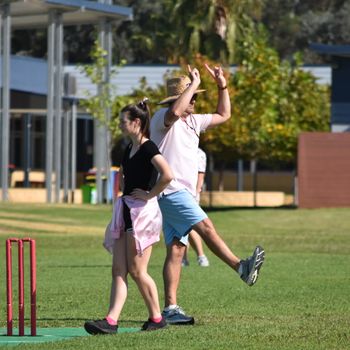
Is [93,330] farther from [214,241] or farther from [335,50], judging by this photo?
[335,50]

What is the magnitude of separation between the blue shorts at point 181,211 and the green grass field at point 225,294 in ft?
2.74

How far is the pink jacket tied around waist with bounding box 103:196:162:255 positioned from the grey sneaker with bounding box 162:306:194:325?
1.05m

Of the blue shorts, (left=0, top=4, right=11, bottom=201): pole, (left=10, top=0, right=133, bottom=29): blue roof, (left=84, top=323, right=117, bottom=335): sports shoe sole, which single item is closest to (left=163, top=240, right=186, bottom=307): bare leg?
the blue shorts

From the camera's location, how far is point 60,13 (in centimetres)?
4234

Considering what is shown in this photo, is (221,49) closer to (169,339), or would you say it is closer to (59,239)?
(59,239)

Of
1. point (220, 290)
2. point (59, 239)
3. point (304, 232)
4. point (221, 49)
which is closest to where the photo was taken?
point (220, 290)

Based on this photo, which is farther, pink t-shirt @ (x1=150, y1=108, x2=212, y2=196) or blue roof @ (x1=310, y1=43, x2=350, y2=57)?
blue roof @ (x1=310, y1=43, x2=350, y2=57)

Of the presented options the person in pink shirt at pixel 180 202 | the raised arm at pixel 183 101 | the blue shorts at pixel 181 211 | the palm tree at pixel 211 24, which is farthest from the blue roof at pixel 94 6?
the raised arm at pixel 183 101

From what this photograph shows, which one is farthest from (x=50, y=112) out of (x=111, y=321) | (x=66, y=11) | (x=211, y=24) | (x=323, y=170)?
(x=111, y=321)

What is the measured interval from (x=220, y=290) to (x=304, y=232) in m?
17.8

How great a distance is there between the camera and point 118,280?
10.4 m

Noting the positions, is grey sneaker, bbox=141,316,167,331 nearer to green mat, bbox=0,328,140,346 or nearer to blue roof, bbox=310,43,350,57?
green mat, bbox=0,328,140,346

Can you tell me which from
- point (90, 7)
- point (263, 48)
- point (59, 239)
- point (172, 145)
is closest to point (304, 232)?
point (59, 239)

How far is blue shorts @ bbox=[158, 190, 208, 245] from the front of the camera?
11.4m
